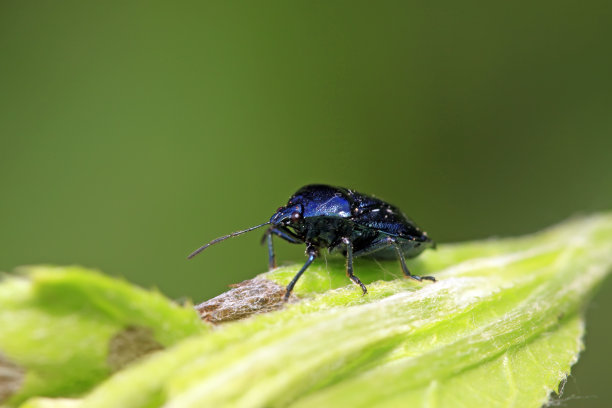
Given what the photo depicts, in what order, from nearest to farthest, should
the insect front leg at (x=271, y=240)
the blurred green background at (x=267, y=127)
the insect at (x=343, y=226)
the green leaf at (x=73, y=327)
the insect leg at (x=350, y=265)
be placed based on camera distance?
the green leaf at (x=73, y=327)
the insect leg at (x=350, y=265)
the insect at (x=343, y=226)
the insect front leg at (x=271, y=240)
the blurred green background at (x=267, y=127)

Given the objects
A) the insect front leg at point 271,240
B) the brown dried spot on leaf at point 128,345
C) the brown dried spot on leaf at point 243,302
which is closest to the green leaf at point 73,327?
the brown dried spot on leaf at point 128,345

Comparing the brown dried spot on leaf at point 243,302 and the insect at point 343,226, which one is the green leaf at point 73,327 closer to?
the brown dried spot on leaf at point 243,302

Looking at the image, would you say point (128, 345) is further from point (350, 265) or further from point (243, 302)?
point (350, 265)

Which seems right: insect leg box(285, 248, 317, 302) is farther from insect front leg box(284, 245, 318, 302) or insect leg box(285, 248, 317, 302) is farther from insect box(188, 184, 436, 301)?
insect box(188, 184, 436, 301)

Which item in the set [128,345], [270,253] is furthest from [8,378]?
[270,253]

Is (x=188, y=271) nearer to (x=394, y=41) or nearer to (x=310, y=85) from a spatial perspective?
(x=310, y=85)

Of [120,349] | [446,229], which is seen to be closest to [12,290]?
[120,349]

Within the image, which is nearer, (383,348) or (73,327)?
(73,327)
